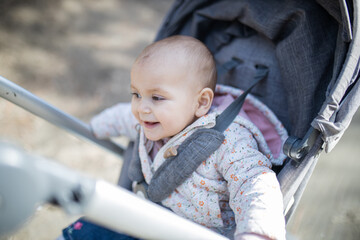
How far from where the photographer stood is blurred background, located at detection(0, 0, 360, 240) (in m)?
1.42

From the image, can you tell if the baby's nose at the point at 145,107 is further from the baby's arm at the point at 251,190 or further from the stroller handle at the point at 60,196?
the stroller handle at the point at 60,196

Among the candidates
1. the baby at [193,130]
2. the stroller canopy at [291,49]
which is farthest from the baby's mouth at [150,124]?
the stroller canopy at [291,49]

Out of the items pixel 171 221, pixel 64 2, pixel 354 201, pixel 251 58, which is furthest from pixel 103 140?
pixel 64 2

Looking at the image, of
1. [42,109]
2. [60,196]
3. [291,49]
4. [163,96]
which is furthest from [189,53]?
[60,196]

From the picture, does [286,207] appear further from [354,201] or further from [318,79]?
[354,201]

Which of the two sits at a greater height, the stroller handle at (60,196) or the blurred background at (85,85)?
the stroller handle at (60,196)

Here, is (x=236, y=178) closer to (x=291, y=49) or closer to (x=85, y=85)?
(x=291, y=49)

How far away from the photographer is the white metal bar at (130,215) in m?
0.45

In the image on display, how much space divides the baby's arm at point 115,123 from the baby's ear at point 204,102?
0.30 metres

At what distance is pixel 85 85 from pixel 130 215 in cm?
176

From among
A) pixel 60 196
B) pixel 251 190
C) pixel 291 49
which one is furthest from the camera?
pixel 291 49

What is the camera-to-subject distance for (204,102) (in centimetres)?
97

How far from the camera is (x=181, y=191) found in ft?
3.00

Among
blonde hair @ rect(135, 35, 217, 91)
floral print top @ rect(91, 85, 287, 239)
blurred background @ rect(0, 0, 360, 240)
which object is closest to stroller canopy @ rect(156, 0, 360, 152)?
floral print top @ rect(91, 85, 287, 239)
